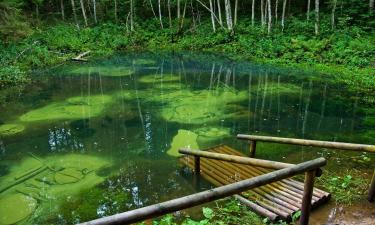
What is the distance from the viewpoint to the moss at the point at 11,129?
422 inches

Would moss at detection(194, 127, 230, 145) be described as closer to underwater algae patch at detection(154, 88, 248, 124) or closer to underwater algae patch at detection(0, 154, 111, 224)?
underwater algae patch at detection(154, 88, 248, 124)

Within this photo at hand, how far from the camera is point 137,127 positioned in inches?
430

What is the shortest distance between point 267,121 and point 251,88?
165 inches

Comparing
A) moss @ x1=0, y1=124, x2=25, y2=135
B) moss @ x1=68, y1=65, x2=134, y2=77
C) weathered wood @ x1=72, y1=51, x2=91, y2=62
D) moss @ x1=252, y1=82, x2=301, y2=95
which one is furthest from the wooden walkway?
weathered wood @ x1=72, y1=51, x2=91, y2=62

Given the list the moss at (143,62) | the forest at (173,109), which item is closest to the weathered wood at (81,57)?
the forest at (173,109)

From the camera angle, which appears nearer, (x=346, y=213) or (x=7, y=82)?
(x=346, y=213)

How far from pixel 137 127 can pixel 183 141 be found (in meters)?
1.88

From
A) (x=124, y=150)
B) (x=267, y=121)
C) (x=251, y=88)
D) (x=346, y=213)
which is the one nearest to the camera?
(x=346, y=213)

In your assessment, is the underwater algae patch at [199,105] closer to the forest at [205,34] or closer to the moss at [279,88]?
the moss at [279,88]

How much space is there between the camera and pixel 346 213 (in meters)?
5.25

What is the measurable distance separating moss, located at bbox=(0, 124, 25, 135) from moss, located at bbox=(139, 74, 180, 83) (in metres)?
6.82

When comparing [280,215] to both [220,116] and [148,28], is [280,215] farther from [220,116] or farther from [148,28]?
[148,28]

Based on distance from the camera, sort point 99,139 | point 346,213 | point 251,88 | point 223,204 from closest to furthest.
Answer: point 346,213, point 223,204, point 99,139, point 251,88

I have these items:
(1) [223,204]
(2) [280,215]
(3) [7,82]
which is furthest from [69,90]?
A: (2) [280,215]
